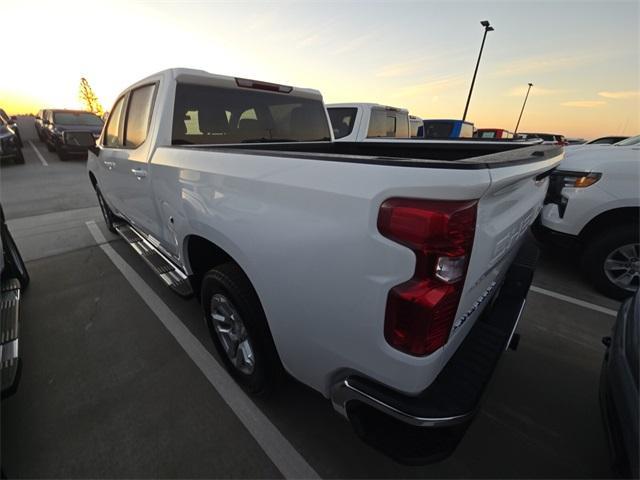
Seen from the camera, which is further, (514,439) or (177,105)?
(177,105)

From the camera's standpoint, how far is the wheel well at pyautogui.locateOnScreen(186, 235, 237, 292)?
86.6 inches

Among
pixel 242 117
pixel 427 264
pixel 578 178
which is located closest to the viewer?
pixel 427 264

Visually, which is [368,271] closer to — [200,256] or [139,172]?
[200,256]

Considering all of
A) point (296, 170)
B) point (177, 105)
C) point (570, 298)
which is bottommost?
point (570, 298)

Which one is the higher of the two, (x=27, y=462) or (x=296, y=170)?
(x=296, y=170)

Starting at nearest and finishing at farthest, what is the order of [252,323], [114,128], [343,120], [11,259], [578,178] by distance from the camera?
[252,323] < [11,259] < [578,178] < [114,128] < [343,120]

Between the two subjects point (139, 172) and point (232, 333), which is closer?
point (232, 333)

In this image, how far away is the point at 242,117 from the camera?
284 centimetres

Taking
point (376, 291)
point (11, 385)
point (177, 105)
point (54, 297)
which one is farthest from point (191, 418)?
point (54, 297)

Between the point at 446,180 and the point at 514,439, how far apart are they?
1.85 metres

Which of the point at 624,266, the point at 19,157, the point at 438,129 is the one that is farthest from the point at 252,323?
the point at 19,157

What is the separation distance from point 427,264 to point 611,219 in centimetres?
359

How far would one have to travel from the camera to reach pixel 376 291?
1.05 meters

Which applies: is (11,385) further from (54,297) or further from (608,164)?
(608,164)
